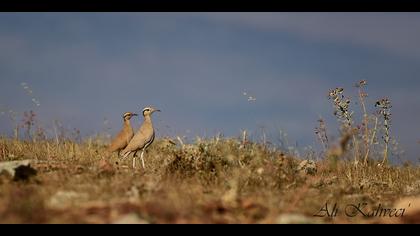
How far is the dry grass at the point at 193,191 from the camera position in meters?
5.55

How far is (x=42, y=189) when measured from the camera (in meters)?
6.61

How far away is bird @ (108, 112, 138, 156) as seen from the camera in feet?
41.7

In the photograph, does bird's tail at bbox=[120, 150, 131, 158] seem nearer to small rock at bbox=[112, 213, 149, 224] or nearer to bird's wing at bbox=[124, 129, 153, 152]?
bird's wing at bbox=[124, 129, 153, 152]

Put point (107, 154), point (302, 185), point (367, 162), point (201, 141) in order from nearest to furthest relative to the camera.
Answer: point (302, 185) → point (201, 141) → point (107, 154) → point (367, 162)

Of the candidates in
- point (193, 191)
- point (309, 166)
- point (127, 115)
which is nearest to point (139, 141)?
point (127, 115)

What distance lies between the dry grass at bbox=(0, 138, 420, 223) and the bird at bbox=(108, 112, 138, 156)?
1.24m

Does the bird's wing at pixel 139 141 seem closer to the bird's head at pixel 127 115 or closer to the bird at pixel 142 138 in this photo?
the bird at pixel 142 138

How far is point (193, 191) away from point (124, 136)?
6129 millimetres

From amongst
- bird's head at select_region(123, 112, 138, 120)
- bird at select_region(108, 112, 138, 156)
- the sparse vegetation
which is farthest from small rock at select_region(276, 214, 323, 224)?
bird's head at select_region(123, 112, 138, 120)

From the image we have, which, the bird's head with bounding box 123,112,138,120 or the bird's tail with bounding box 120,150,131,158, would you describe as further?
the bird's head with bounding box 123,112,138,120

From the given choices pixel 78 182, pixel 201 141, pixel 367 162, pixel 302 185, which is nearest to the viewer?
pixel 78 182
